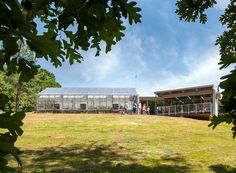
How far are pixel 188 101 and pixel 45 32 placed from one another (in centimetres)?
4810

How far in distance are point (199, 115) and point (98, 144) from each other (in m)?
30.1

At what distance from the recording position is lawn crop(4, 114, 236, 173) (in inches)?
460

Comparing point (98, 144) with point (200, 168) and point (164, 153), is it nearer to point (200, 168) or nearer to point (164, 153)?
point (164, 153)

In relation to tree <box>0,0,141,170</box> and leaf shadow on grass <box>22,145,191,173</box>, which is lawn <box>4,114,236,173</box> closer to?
leaf shadow on grass <box>22,145,191,173</box>

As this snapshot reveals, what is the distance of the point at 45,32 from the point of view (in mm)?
2223

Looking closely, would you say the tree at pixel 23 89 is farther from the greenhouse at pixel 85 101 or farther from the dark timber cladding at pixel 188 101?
the dark timber cladding at pixel 188 101

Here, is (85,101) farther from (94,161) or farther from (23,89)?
(94,161)

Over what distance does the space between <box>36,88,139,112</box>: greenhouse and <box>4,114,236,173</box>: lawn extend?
26.2 meters

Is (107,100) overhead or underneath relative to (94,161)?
overhead

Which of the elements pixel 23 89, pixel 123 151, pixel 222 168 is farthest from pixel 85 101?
pixel 222 168

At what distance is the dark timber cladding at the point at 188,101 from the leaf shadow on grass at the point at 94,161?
29.7 m

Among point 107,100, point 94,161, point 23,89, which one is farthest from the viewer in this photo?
point 23,89

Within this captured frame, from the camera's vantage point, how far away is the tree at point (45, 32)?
1.85 metres

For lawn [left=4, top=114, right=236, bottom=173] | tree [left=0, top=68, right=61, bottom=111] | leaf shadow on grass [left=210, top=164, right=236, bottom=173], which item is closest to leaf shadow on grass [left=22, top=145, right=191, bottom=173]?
lawn [left=4, top=114, right=236, bottom=173]
